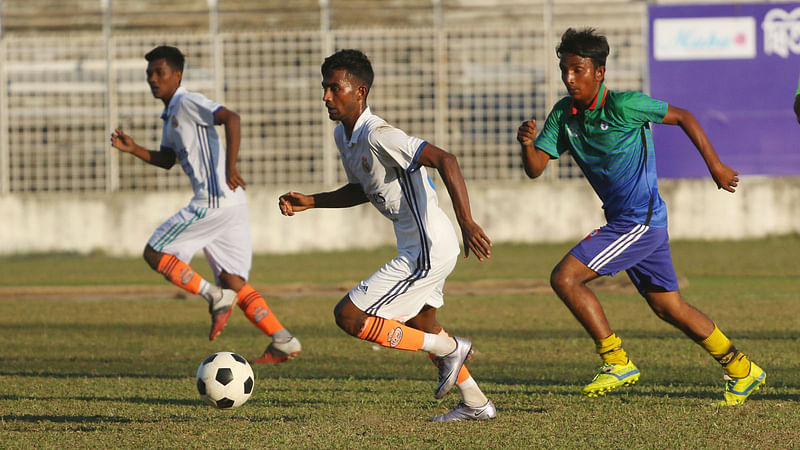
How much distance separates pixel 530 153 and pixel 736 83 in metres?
14.8

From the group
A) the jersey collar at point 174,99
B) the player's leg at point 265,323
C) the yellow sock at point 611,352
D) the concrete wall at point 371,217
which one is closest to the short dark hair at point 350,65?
the yellow sock at point 611,352

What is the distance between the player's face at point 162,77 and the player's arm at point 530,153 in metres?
3.45

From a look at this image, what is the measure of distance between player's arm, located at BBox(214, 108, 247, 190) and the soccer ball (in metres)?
2.62

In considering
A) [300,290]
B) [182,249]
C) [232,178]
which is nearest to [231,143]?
[232,178]

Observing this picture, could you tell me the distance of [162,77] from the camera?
8734 millimetres

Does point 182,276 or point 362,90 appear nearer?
point 362,90

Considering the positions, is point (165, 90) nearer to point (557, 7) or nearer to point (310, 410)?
point (310, 410)

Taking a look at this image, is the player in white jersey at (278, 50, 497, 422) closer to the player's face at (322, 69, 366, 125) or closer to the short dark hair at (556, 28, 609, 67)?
the player's face at (322, 69, 366, 125)

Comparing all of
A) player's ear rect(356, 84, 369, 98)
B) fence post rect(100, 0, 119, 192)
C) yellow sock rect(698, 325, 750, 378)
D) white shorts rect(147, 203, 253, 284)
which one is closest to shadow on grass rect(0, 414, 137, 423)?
player's ear rect(356, 84, 369, 98)

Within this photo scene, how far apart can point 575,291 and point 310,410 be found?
61.9 inches

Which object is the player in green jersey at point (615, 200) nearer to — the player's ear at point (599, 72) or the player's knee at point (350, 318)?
the player's ear at point (599, 72)

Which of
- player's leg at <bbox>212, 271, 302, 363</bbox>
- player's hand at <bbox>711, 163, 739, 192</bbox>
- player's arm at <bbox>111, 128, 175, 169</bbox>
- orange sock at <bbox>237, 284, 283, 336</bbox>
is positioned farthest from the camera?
player's arm at <bbox>111, 128, 175, 169</bbox>

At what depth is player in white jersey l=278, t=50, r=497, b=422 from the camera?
5.69m

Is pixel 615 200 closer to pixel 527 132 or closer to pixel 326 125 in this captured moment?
pixel 527 132
